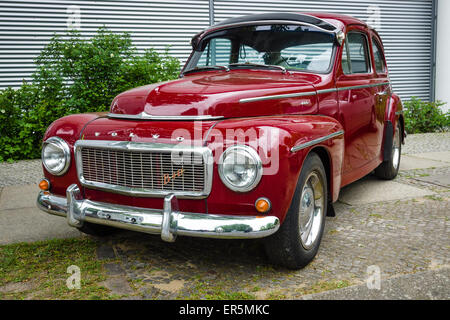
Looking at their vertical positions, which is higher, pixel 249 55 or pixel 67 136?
pixel 249 55

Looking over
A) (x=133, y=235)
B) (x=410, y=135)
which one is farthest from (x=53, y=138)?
(x=410, y=135)

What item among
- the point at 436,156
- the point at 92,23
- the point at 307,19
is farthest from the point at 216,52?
the point at 92,23

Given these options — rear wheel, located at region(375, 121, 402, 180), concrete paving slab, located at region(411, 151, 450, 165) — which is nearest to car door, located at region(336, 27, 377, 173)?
rear wheel, located at region(375, 121, 402, 180)

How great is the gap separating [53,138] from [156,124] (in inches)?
32.9

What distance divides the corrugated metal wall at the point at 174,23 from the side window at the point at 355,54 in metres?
5.07

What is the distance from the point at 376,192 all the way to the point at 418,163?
2018mm

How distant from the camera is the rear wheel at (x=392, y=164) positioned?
211 inches

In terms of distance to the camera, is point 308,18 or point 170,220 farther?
point 308,18

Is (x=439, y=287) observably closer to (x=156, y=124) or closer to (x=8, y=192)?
(x=156, y=124)

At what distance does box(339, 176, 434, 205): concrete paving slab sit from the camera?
473 centimetres

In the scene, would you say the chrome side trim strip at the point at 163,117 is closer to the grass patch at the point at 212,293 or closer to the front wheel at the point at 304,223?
the front wheel at the point at 304,223

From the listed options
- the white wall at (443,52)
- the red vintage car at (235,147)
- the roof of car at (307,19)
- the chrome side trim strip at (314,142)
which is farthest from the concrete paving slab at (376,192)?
the white wall at (443,52)

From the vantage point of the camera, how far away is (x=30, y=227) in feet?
13.3

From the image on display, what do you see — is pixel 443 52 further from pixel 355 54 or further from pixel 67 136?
pixel 67 136
